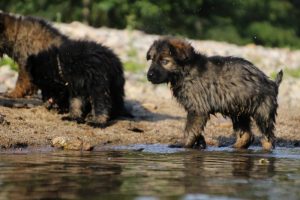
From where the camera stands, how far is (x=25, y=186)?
6316 millimetres

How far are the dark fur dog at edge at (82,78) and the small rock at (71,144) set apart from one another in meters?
1.89

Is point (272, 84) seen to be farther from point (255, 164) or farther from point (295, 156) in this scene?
point (255, 164)

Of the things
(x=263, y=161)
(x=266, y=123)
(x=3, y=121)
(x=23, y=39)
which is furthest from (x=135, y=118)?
(x=263, y=161)

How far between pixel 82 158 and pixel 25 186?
85.1 inches

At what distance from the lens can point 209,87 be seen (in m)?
10.4

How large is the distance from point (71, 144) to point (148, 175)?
8.48 ft

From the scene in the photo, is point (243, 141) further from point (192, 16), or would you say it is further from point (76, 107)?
point (192, 16)

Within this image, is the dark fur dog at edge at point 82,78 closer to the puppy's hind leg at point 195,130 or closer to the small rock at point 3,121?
the small rock at point 3,121

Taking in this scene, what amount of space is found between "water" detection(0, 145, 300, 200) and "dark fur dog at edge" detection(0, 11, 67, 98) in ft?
14.2

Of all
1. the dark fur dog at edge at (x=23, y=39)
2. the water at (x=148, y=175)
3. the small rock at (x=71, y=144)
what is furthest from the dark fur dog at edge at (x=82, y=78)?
the water at (x=148, y=175)

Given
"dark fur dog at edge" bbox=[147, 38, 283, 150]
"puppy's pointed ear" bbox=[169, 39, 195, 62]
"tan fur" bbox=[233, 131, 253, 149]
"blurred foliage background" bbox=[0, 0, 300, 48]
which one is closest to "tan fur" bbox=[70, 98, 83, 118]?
"dark fur dog at edge" bbox=[147, 38, 283, 150]

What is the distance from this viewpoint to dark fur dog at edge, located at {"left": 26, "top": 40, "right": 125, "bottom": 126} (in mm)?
11805

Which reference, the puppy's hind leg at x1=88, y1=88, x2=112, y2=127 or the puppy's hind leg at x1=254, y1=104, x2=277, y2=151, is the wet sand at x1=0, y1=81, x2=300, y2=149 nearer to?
the puppy's hind leg at x1=88, y1=88, x2=112, y2=127

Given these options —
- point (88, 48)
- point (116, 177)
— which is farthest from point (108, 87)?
point (116, 177)
